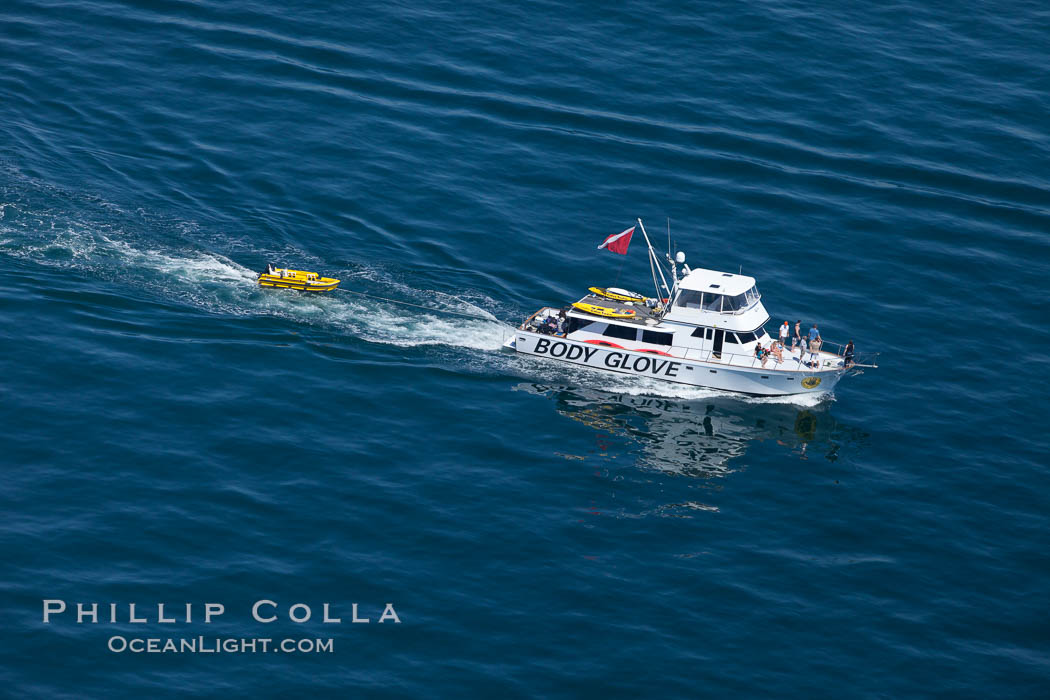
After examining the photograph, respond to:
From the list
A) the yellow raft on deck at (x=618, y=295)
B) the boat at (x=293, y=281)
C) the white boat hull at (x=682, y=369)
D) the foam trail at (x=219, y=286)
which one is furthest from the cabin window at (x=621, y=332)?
the boat at (x=293, y=281)

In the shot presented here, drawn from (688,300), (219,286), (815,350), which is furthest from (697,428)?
(219,286)

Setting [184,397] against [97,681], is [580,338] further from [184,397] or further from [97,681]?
[97,681]

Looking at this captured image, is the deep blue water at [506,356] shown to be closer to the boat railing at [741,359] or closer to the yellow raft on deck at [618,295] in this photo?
the boat railing at [741,359]

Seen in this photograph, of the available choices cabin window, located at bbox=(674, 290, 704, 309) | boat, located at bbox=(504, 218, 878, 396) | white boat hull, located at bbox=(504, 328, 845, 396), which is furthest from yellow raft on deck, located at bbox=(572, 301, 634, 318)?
cabin window, located at bbox=(674, 290, 704, 309)

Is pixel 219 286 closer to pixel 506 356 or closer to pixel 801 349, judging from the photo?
pixel 506 356

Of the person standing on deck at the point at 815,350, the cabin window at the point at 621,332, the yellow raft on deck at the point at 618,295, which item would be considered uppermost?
the yellow raft on deck at the point at 618,295

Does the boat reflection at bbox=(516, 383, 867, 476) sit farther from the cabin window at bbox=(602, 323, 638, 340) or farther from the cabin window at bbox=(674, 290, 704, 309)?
the cabin window at bbox=(674, 290, 704, 309)
